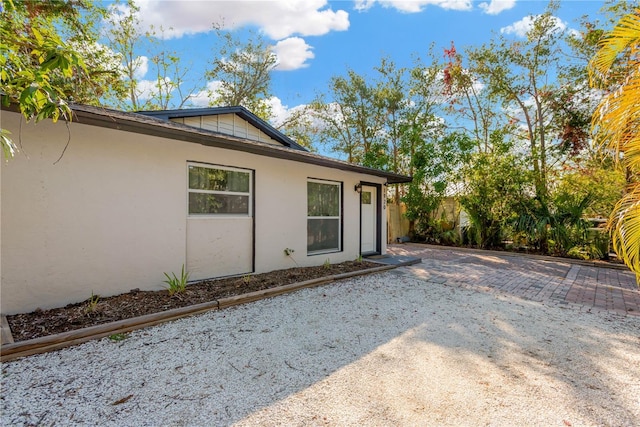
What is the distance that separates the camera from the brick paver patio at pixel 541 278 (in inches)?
203

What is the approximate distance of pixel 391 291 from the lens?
553 cm

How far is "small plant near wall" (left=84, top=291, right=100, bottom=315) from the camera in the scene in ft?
12.3

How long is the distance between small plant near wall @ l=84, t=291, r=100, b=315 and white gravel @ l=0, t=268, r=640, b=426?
73 centimetres

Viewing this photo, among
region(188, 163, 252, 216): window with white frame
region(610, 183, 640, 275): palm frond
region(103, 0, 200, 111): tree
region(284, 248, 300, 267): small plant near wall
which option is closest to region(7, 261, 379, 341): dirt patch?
region(284, 248, 300, 267): small plant near wall

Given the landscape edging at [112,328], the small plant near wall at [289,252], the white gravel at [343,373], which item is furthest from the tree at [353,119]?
the white gravel at [343,373]

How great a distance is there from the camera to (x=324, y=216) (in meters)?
7.67

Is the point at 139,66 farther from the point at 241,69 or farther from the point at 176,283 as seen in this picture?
the point at 176,283

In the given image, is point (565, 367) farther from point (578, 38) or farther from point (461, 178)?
point (578, 38)

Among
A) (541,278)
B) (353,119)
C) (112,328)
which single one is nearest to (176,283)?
(112,328)

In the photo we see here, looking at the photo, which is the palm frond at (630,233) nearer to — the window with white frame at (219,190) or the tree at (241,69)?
the window with white frame at (219,190)

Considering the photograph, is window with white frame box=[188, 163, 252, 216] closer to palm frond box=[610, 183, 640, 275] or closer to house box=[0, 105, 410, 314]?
house box=[0, 105, 410, 314]

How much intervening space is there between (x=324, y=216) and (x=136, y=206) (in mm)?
4259

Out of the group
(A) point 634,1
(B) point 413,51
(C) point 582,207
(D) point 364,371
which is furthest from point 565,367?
(B) point 413,51

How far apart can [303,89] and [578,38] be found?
1205cm
